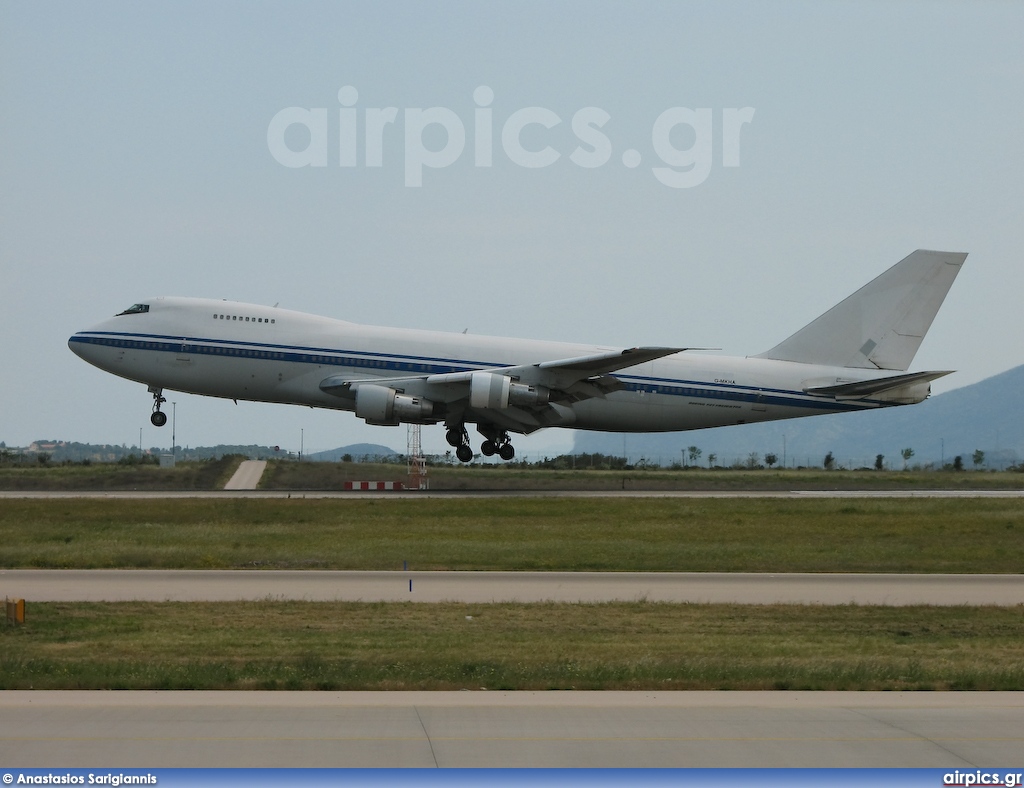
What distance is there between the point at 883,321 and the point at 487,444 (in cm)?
1657

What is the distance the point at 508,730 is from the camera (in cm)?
1120

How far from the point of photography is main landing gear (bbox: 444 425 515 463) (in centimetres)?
4656

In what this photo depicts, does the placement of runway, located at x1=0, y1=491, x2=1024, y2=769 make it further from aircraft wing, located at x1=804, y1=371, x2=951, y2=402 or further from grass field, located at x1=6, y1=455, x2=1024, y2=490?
grass field, located at x1=6, y1=455, x2=1024, y2=490

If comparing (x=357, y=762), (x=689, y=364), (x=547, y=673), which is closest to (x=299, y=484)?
(x=689, y=364)

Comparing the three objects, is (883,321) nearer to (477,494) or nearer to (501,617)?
(477,494)

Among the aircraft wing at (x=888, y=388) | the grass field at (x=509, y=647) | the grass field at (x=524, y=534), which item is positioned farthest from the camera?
the aircraft wing at (x=888, y=388)

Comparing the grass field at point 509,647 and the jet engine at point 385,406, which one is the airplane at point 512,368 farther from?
the grass field at point 509,647

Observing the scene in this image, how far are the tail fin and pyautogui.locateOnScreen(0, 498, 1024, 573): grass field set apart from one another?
26.9 ft

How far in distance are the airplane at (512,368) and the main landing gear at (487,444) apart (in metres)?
0.05

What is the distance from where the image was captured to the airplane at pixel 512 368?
1713 inches

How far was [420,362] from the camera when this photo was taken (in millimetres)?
44750

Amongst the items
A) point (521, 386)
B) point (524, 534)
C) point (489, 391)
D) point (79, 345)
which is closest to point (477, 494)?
point (489, 391)

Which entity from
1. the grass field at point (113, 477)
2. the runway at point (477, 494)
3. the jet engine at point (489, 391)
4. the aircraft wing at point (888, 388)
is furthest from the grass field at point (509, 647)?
the grass field at point (113, 477)

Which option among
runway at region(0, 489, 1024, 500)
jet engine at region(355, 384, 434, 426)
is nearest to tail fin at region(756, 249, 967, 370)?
runway at region(0, 489, 1024, 500)
